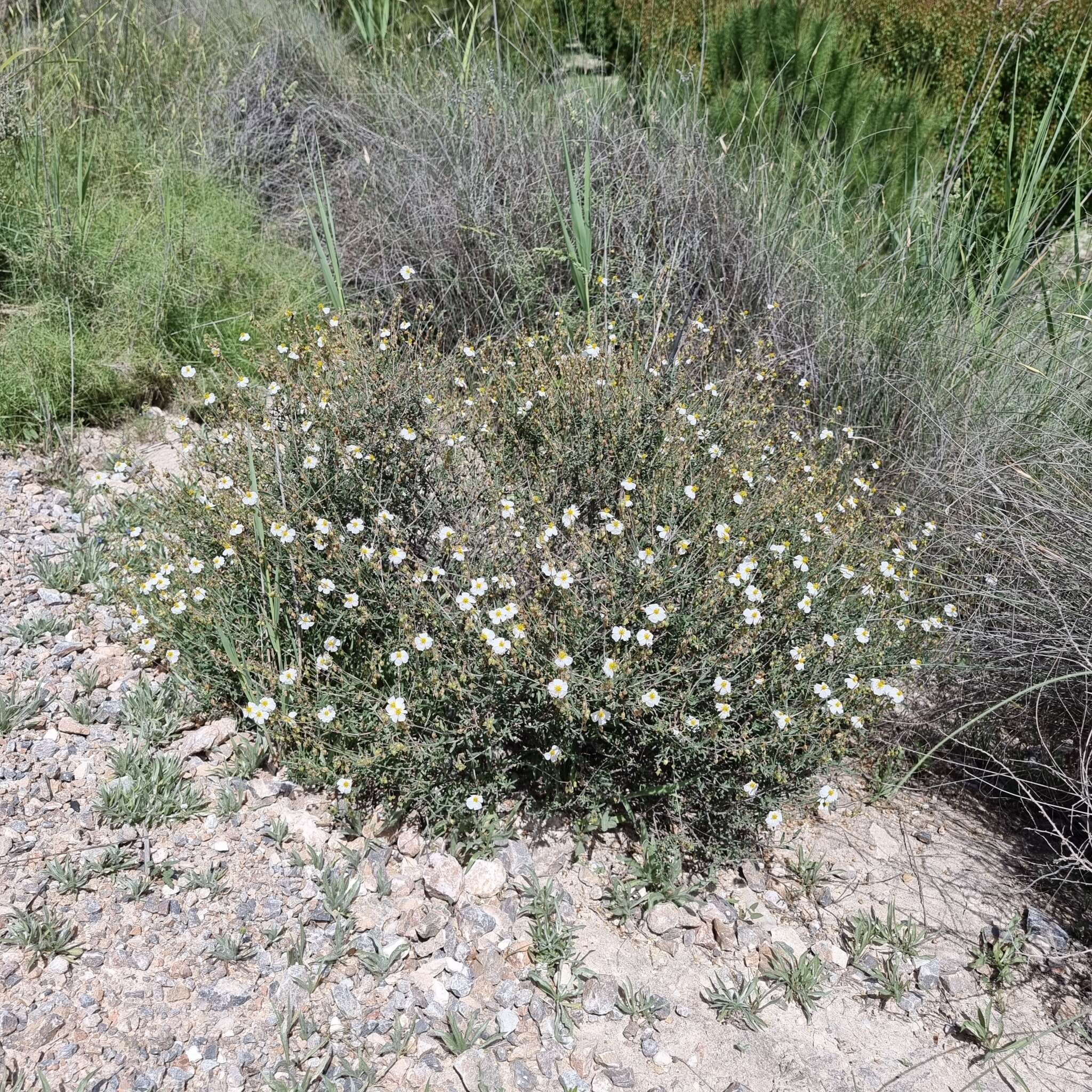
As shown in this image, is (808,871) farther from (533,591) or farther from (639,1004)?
(533,591)

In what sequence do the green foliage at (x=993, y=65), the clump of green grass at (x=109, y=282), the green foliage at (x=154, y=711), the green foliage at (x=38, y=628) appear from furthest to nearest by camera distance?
the green foliage at (x=993, y=65) < the clump of green grass at (x=109, y=282) < the green foliage at (x=38, y=628) < the green foliage at (x=154, y=711)

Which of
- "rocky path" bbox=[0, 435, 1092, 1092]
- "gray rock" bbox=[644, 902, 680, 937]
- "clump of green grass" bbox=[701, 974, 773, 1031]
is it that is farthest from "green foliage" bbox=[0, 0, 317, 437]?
"clump of green grass" bbox=[701, 974, 773, 1031]

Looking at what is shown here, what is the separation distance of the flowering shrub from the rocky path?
0.18m

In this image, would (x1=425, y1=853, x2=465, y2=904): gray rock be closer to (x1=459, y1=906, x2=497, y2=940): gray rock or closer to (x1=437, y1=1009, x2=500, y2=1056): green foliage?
(x1=459, y1=906, x2=497, y2=940): gray rock

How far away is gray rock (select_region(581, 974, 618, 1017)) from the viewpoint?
211 cm

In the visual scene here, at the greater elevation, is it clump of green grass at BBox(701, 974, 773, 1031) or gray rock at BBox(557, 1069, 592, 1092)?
gray rock at BBox(557, 1069, 592, 1092)

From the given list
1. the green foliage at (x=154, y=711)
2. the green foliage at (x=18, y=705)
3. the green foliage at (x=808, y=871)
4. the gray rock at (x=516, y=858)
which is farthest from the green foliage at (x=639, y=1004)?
the green foliage at (x=18, y=705)

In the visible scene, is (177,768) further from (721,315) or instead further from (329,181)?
(329,181)

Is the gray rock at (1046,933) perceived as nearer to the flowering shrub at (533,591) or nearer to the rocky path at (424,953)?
the rocky path at (424,953)

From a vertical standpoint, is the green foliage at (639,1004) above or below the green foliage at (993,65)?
below

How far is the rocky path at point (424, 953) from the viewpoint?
6.43 ft

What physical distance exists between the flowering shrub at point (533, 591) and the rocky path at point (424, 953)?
0.60ft

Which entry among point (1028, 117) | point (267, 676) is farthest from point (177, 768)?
point (1028, 117)

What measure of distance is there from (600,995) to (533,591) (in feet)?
3.34
